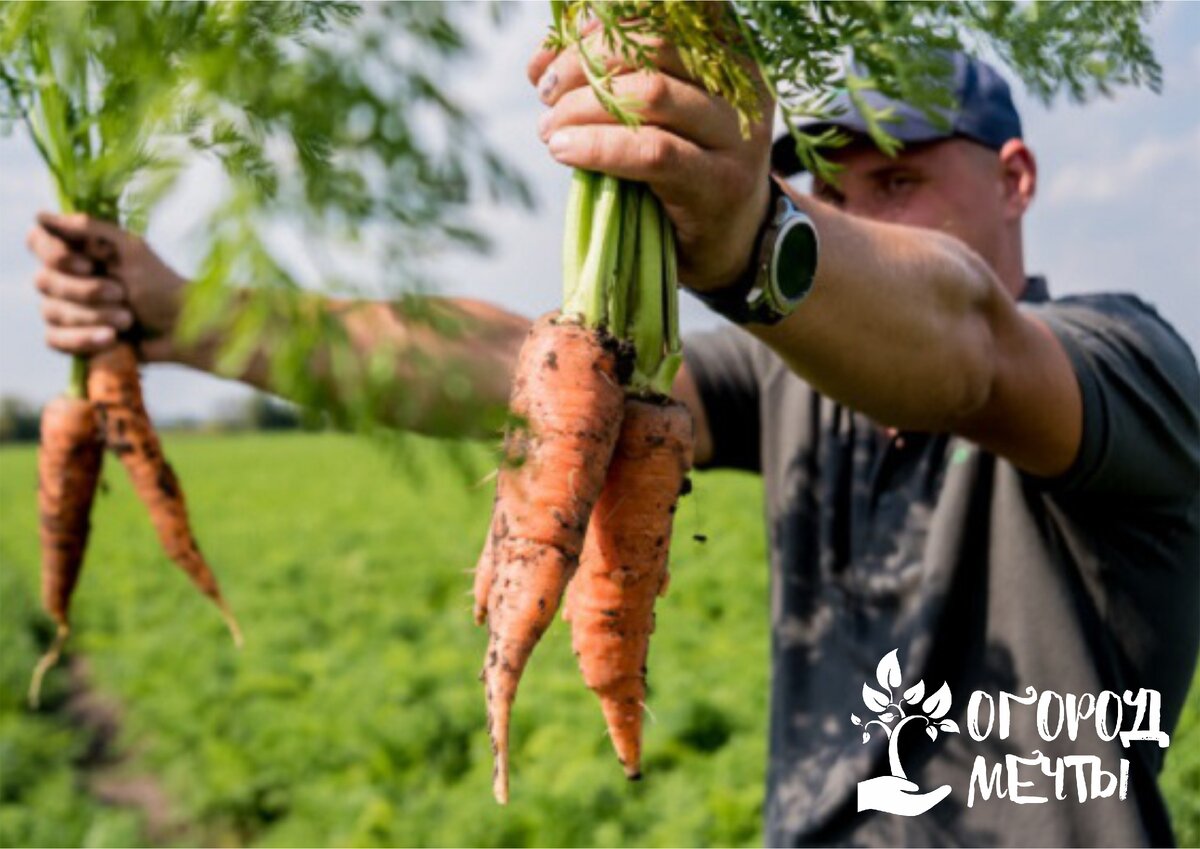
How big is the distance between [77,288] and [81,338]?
0.37ft

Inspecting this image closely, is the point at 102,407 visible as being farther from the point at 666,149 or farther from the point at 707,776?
the point at 707,776

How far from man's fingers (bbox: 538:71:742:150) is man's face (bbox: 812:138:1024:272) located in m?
1.52

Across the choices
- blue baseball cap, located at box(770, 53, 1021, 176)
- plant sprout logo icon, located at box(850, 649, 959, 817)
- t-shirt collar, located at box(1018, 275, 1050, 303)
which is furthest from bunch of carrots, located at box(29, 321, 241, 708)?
t-shirt collar, located at box(1018, 275, 1050, 303)

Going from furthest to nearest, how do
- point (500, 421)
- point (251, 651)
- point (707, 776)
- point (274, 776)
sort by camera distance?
point (251, 651)
point (274, 776)
point (707, 776)
point (500, 421)

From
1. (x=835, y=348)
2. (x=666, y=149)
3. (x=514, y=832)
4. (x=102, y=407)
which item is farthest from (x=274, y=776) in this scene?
(x=666, y=149)

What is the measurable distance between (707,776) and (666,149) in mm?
4623

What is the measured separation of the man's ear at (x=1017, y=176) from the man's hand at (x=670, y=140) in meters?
1.76

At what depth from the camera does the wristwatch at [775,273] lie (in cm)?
200

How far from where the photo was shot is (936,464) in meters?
3.14

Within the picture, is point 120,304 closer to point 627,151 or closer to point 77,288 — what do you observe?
point 77,288

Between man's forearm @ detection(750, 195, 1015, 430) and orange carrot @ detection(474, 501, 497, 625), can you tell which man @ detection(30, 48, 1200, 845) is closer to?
man's forearm @ detection(750, 195, 1015, 430)

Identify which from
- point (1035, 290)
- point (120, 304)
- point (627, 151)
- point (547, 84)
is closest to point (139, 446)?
point (120, 304)

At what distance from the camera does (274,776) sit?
6762 millimetres

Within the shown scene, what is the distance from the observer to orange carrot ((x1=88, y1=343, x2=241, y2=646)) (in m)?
2.67
